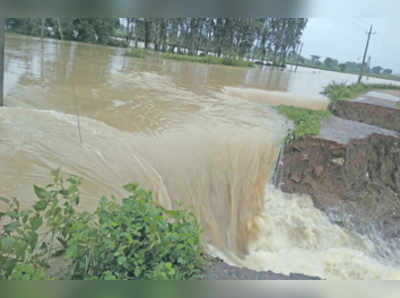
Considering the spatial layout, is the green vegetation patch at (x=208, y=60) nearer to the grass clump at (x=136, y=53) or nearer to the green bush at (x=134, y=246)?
the grass clump at (x=136, y=53)

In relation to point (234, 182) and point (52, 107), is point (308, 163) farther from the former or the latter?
point (52, 107)

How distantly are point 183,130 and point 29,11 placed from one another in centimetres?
512

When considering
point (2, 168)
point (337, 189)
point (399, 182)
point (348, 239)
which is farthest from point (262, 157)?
point (2, 168)

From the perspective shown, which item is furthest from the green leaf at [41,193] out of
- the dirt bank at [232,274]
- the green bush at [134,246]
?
the dirt bank at [232,274]

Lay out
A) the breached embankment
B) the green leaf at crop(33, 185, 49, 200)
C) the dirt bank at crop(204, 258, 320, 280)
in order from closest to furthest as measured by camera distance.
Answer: the green leaf at crop(33, 185, 49, 200)
the dirt bank at crop(204, 258, 320, 280)
the breached embankment

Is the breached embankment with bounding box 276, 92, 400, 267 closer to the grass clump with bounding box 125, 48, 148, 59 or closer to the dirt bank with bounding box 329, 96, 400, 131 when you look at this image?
the dirt bank with bounding box 329, 96, 400, 131

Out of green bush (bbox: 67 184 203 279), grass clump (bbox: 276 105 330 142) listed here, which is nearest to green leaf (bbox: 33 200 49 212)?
green bush (bbox: 67 184 203 279)

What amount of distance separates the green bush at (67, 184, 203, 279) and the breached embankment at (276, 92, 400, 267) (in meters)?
3.52

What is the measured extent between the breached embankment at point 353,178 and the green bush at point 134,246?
3524mm

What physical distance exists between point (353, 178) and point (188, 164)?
8.83 ft

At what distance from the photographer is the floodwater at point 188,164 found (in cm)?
372

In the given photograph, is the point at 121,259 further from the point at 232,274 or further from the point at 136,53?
the point at 136,53

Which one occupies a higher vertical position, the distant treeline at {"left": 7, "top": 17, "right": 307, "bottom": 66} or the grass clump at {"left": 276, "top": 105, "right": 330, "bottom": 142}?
the distant treeline at {"left": 7, "top": 17, "right": 307, "bottom": 66}

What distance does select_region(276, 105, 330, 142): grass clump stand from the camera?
570 cm
